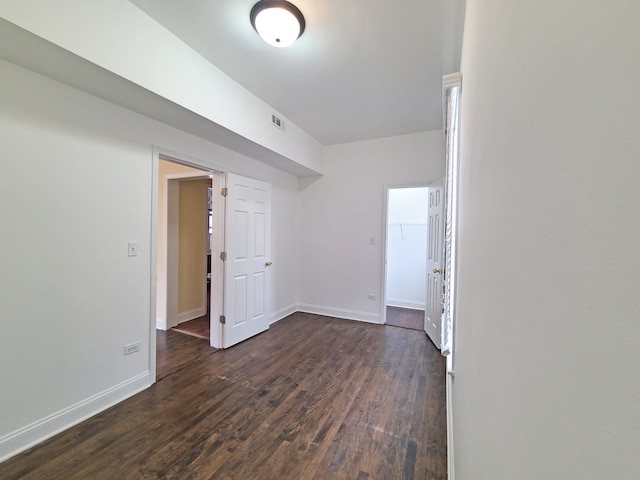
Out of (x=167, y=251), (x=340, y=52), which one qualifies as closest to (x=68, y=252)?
(x=167, y=251)

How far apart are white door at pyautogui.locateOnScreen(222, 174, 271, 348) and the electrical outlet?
948mm

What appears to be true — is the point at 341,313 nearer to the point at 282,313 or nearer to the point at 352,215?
the point at 282,313

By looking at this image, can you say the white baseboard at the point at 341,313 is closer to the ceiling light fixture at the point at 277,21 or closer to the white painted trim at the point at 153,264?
the white painted trim at the point at 153,264

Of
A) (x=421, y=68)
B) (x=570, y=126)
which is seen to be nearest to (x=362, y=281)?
(x=421, y=68)

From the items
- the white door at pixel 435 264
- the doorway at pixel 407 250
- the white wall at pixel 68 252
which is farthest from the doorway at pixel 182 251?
the doorway at pixel 407 250

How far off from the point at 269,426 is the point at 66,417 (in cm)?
135

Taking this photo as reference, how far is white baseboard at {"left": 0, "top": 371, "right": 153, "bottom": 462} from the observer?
1.65 meters

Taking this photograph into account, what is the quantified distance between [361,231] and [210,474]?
330 cm

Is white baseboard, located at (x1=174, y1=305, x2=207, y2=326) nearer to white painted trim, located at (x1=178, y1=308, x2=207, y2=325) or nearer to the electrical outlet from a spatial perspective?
white painted trim, located at (x1=178, y1=308, x2=207, y2=325)

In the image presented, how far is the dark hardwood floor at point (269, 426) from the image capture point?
5.24 feet

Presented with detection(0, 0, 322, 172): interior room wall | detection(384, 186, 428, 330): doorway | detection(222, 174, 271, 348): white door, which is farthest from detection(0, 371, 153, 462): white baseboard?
detection(384, 186, 428, 330): doorway

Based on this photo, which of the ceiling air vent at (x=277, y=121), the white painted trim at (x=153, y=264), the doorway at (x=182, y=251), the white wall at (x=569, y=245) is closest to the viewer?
the white wall at (x=569, y=245)

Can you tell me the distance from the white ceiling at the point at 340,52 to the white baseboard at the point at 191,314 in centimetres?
306

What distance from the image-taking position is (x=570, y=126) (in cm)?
24
